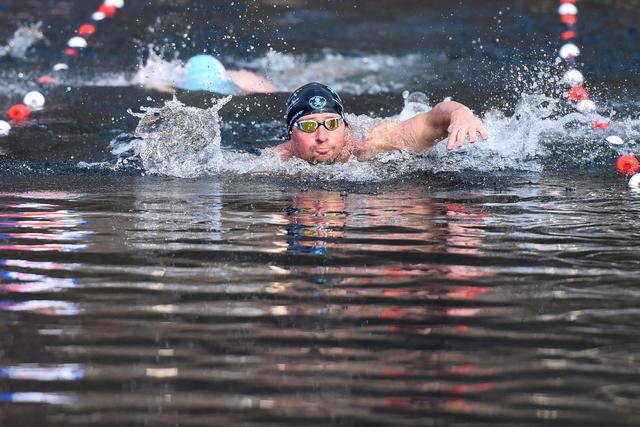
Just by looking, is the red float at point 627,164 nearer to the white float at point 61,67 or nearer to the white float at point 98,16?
the white float at point 61,67

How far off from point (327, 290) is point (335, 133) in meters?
4.83

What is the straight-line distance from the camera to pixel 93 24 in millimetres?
19312

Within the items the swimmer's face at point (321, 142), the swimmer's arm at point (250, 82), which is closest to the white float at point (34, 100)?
the swimmer's arm at point (250, 82)

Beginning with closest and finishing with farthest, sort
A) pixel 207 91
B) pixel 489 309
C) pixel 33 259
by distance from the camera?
1. pixel 489 309
2. pixel 33 259
3. pixel 207 91

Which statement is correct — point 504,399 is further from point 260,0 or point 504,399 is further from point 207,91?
point 260,0

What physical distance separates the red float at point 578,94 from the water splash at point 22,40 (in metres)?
8.43

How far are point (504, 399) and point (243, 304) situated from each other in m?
1.40

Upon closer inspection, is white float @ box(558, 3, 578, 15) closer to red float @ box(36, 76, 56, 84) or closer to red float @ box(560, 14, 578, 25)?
red float @ box(560, 14, 578, 25)

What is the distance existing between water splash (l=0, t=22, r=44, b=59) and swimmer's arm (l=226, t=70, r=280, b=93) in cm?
415

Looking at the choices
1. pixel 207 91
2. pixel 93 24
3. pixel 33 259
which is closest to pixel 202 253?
pixel 33 259

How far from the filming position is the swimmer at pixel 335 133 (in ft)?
30.5

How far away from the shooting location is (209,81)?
14.2 m

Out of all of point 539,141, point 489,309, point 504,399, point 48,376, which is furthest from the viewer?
point 539,141

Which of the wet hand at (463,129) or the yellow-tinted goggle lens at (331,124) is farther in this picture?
the yellow-tinted goggle lens at (331,124)
